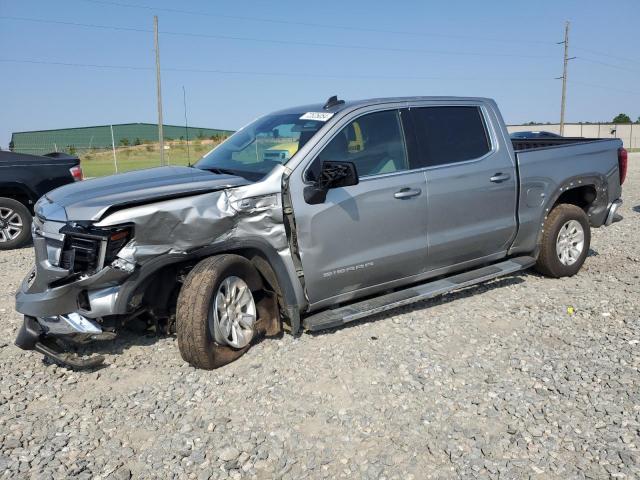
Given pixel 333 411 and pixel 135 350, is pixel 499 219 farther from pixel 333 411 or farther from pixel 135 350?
pixel 135 350

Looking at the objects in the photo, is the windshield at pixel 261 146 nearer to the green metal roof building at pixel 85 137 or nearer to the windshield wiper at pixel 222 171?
the windshield wiper at pixel 222 171

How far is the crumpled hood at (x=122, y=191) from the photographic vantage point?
3660 mm

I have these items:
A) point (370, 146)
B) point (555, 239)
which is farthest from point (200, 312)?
point (555, 239)

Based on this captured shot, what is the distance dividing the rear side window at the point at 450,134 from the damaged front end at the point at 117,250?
5.23 ft

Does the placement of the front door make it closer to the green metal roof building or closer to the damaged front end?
the damaged front end

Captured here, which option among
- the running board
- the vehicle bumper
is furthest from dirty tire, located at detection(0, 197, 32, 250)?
the running board

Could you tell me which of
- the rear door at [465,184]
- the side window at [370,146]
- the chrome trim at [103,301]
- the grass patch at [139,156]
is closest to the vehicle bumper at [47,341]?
the chrome trim at [103,301]

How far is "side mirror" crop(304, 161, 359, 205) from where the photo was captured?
4105mm

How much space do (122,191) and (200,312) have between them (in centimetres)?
99

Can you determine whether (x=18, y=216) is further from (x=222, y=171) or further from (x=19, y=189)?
(x=222, y=171)

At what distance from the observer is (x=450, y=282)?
5.05 meters

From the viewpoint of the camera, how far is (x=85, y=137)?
101 feet

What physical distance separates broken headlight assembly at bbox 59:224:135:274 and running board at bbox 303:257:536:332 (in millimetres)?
1495

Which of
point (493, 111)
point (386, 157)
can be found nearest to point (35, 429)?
point (386, 157)
